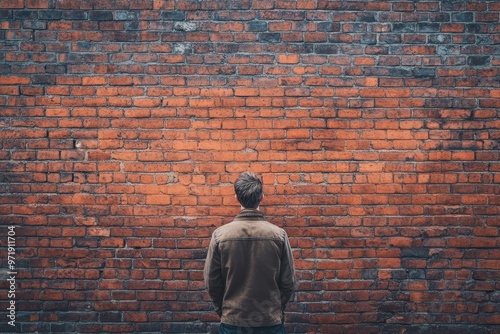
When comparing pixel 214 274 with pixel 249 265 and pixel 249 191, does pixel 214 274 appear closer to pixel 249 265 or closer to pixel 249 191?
pixel 249 265

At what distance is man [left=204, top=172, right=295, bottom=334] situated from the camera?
267cm

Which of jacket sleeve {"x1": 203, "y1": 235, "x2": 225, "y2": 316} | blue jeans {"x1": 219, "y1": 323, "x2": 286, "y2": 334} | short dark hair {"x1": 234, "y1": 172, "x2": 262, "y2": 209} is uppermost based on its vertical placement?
short dark hair {"x1": 234, "y1": 172, "x2": 262, "y2": 209}

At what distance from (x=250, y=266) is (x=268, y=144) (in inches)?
49.5

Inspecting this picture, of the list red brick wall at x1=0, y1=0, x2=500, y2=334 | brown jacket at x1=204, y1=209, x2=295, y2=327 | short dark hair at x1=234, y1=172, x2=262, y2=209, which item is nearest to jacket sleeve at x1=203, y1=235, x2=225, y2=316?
brown jacket at x1=204, y1=209, x2=295, y2=327

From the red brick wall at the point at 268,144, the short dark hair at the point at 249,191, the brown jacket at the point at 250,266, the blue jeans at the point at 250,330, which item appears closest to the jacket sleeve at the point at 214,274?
the brown jacket at the point at 250,266

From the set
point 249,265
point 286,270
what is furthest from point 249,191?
point 286,270

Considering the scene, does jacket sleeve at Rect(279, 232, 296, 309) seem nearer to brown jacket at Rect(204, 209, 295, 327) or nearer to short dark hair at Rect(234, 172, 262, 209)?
brown jacket at Rect(204, 209, 295, 327)

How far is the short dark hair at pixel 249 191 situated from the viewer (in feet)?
8.82

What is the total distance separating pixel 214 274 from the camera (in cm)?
277

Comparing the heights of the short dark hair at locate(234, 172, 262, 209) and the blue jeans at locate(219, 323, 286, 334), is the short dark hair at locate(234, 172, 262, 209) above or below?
above

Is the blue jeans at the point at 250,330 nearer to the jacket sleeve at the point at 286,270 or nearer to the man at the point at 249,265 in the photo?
the man at the point at 249,265

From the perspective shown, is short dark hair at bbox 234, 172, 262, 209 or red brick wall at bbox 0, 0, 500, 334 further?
red brick wall at bbox 0, 0, 500, 334

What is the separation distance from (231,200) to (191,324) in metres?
1.18

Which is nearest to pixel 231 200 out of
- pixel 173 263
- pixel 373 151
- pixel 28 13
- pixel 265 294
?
pixel 173 263
